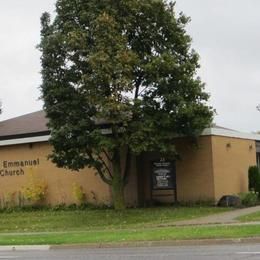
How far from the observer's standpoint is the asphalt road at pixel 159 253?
1409 centimetres

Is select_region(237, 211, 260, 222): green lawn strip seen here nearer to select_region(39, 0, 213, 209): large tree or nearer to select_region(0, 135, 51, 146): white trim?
select_region(39, 0, 213, 209): large tree

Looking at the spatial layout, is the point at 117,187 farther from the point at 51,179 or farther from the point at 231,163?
the point at 231,163

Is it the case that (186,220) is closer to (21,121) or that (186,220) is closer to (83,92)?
(83,92)

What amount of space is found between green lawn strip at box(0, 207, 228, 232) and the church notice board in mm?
2303

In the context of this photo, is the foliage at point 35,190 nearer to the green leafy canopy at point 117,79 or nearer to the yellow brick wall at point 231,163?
the green leafy canopy at point 117,79

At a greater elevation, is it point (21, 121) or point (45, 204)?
point (21, 121)

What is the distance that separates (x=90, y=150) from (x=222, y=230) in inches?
402

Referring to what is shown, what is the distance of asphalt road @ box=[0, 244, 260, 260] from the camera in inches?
555

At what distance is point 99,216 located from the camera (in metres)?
28.2

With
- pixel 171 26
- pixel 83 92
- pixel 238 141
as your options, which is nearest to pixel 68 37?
pixel 83 92

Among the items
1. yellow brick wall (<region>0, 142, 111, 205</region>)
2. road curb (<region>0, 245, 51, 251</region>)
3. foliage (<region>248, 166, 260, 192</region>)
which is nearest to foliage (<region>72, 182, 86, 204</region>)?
yellow brick wall (<region>0, 142, 111, 205</region>)

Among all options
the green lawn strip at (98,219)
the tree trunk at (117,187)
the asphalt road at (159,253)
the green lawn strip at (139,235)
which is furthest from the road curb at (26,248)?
the tree trunk at (117,187)

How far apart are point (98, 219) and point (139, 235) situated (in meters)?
7.63

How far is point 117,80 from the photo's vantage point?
26.6 metres
